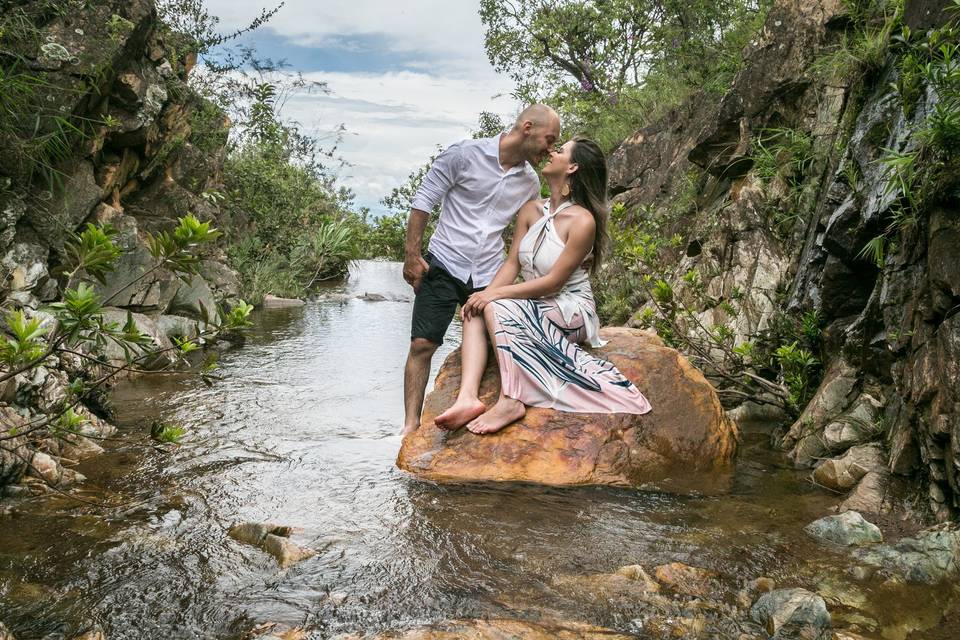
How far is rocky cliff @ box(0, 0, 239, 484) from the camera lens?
18.2 feet

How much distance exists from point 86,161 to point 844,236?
6939 mm

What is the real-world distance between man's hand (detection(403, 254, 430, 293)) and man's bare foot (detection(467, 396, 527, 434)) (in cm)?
108

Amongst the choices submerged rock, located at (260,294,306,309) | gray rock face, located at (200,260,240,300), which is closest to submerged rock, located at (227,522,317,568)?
gray rock face, located at (200,260,240,300)

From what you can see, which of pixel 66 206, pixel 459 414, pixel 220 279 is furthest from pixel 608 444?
pixel 220 279

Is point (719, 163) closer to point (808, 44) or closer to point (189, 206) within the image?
point (808, 44)

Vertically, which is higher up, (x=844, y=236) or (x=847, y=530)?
(x=844, y=236)

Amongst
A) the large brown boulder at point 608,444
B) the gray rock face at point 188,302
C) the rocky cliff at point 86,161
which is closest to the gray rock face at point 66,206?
the rocky cliff at point 86,161

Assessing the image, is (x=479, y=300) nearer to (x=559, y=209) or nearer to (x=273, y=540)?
(x=559, y=209)

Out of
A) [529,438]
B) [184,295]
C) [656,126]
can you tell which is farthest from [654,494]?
[656,126]

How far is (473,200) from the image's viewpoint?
484cm

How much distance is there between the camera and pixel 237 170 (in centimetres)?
1347

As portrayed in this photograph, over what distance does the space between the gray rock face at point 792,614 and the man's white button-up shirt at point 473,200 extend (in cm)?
278

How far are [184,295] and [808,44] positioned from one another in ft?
22.3

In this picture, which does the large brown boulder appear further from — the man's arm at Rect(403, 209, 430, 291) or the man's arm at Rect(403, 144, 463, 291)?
the man's arm at Rect(403, 144, 463, 291)
